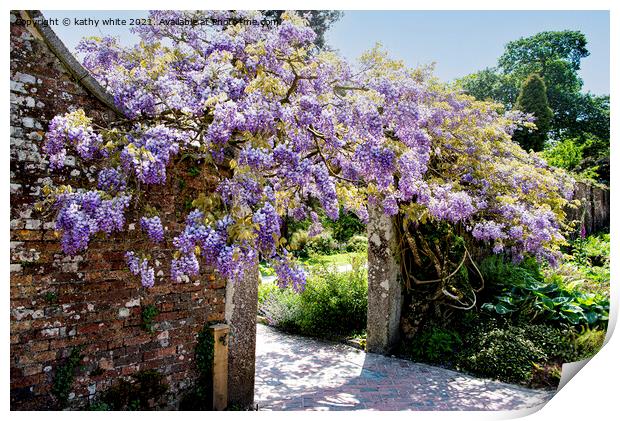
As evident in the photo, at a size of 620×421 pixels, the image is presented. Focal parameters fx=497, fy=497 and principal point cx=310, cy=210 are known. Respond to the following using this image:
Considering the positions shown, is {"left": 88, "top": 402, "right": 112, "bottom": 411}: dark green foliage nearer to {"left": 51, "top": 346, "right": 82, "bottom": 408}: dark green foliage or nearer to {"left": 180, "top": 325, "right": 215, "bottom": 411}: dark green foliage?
{"left": 51, "top": 346, "right": 82, "bottom": 408}: dark green foliage

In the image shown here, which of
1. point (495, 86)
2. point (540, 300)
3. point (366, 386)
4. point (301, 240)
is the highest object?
point (495, 86)

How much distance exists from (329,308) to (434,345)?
1.52 meters

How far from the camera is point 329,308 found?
252 inches

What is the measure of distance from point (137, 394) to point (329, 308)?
3453mm

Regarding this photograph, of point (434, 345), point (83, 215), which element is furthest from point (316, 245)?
point (83, 215)

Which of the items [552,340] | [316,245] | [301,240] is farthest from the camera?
[316,245]

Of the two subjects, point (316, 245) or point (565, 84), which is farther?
point (316, 245)

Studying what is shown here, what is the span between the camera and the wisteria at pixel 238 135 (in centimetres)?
275

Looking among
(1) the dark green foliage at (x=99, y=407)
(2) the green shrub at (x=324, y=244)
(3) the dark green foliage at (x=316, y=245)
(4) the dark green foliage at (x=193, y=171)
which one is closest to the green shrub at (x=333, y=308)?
(4) the dark green foliage at (x=193, y=171)

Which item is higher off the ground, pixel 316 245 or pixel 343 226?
pixel 343 226

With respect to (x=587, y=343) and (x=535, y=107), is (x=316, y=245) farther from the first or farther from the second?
(x=587, y=343)

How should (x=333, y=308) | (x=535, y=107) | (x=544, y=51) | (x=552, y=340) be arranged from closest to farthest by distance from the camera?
1. (x=552, y=340)
2. (x=544, y=51)
3. (x=333, y=308)
4. (x=535, y=107)
